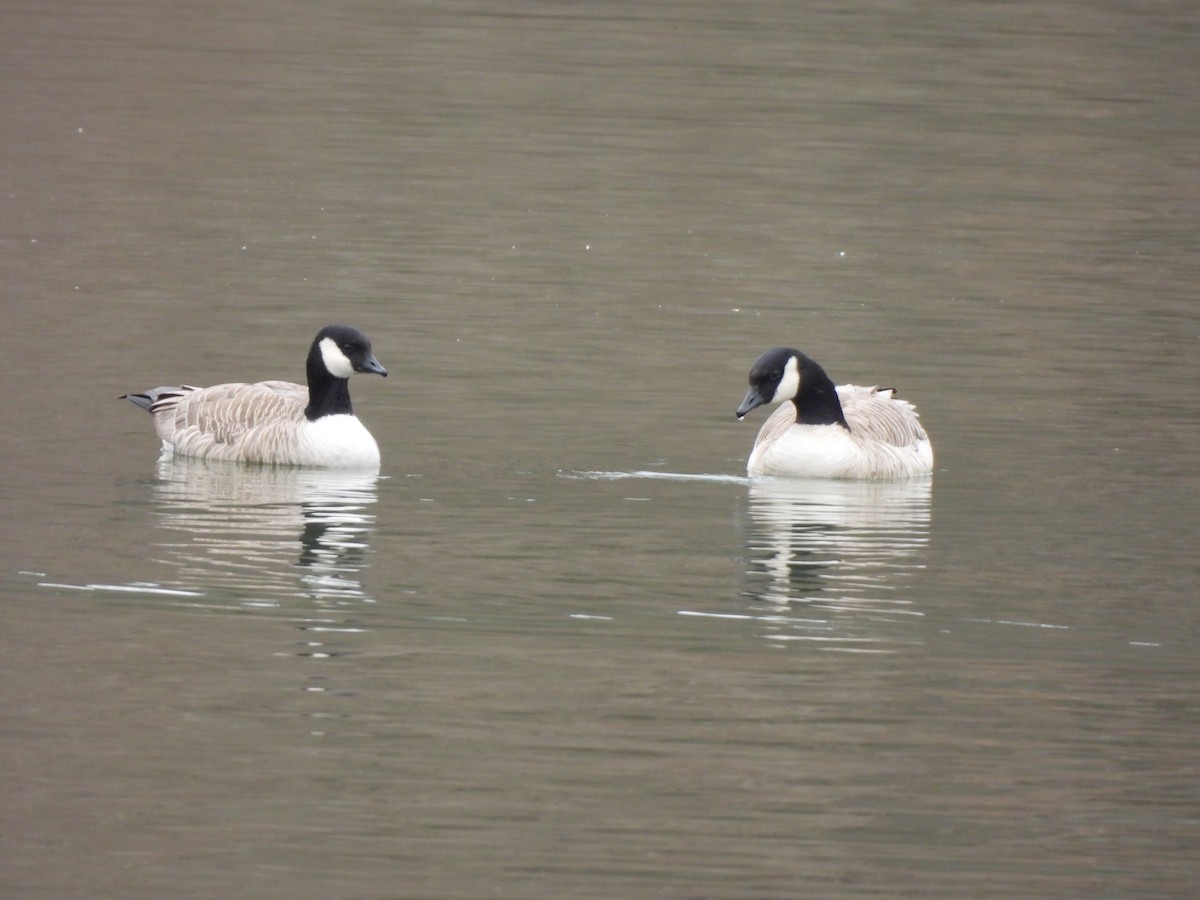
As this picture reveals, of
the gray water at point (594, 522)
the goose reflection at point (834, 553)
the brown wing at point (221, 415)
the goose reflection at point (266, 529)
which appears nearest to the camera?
the gray water at point (594, 522)

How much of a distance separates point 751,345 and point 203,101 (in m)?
15.7

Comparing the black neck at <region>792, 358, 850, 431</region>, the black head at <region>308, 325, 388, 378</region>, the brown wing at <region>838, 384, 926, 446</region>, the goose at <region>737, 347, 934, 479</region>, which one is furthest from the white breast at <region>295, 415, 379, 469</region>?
the brown wing at <region>838, 384, 926, 446</region>

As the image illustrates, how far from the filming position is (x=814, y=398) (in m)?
15.2

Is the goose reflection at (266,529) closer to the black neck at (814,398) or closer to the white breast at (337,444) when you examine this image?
the white breast at (337,444)

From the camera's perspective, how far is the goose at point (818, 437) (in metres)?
15.0

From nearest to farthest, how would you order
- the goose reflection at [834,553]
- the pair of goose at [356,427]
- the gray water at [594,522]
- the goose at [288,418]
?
the gray water at [594,522]
the goose reflection at [834,553]
the goose at [288,418]
the pair of goose at [356,427]

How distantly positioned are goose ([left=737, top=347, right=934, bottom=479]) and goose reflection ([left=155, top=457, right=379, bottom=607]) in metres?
2.52

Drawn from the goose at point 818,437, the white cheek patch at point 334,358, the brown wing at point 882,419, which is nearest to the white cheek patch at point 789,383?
the goose at point 818,437

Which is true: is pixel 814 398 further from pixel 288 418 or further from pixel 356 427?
pixel 288 418

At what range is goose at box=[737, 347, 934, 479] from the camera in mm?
14953

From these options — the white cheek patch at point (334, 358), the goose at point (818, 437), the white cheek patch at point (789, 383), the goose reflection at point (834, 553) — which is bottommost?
the goose reflection at point (834, 553)

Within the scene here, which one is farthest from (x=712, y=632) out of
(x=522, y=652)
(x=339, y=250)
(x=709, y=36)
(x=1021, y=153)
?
(x=709, y=36)

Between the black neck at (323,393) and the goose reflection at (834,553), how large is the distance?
2.66m

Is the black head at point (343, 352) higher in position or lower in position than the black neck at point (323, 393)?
higher
